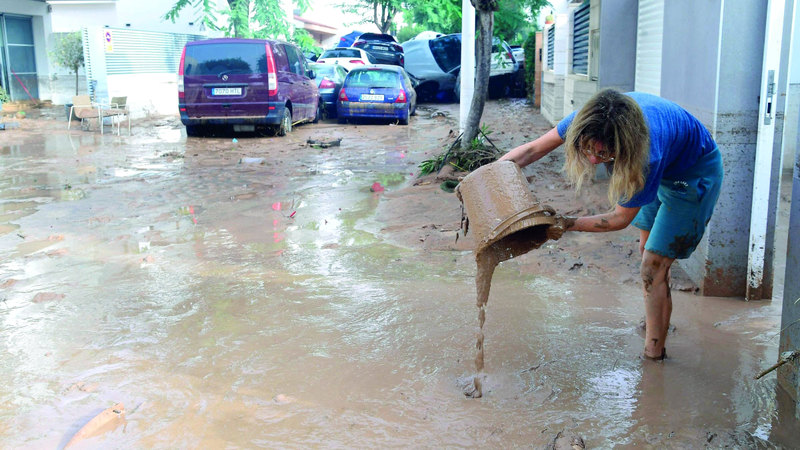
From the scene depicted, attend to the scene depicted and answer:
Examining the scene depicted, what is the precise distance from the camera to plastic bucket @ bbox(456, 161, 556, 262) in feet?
10.1

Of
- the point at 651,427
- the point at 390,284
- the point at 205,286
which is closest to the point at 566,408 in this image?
the point at 651,427

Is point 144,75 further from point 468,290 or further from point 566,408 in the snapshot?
point 566,408

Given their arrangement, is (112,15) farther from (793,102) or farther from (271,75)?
(793,102)

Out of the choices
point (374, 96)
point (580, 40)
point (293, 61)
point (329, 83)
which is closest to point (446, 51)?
point (329, 83)

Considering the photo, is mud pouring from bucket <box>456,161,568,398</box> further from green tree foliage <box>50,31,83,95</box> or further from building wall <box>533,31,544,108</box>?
green tree foliage <box>50,31,83,95</box>

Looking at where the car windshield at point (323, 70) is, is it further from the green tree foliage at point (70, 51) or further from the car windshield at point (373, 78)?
the green tree foliage at point (70, 51)

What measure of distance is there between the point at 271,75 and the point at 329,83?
4.76 metres

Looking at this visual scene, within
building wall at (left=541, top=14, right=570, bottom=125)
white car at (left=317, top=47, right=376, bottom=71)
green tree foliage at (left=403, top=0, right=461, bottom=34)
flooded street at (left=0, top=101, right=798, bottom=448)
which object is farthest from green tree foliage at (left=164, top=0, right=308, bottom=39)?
flooded street at (left=0, top=101, right=798, bottom=448)

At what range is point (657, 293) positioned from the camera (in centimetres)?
367

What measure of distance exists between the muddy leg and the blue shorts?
64 millimetres

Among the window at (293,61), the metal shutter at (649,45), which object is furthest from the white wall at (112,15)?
the metal shutter at (649,45)

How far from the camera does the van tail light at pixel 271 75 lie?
1331 cm

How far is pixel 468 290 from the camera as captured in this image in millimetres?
4980

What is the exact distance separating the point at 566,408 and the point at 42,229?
5.54m
